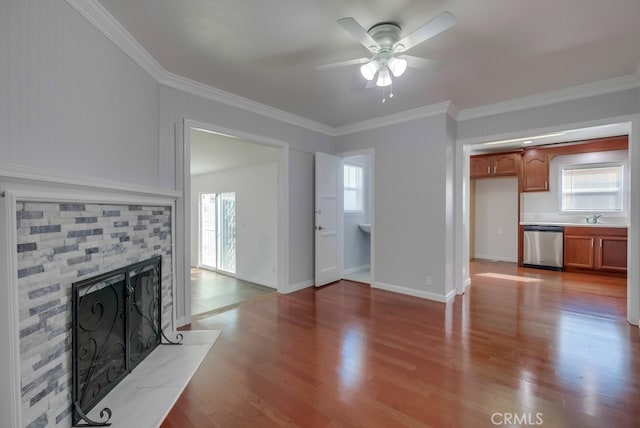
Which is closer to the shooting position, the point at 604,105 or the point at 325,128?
the point at 604,105

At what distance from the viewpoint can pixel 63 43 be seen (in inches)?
67.0

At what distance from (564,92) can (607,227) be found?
3.35 metres

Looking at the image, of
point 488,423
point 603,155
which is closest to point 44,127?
point 488,423

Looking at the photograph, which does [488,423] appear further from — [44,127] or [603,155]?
[603,155]

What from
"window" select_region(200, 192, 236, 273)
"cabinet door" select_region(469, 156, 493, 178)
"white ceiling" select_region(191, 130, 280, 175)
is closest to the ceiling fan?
"white ceiling" select_region(191, 130, 280, 175)

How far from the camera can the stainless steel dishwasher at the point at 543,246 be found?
555 cm

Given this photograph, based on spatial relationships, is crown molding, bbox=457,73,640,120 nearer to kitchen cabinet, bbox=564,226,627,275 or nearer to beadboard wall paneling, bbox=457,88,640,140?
beadboard wall paneling, bbox=457,88,640,140

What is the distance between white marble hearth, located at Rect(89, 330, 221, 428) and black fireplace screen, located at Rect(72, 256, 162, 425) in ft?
0.21

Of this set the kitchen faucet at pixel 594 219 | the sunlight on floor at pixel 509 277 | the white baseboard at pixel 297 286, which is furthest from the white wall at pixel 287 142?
the kitchen faucet at pixel 594 219

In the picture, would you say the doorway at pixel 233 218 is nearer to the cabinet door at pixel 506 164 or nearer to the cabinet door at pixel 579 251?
the cabinet door at pixel 506 164

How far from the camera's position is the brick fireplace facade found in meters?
1.32

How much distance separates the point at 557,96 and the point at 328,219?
332 cm

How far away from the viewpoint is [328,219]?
15.4 feet

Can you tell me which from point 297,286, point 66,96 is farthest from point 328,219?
point 66,96
